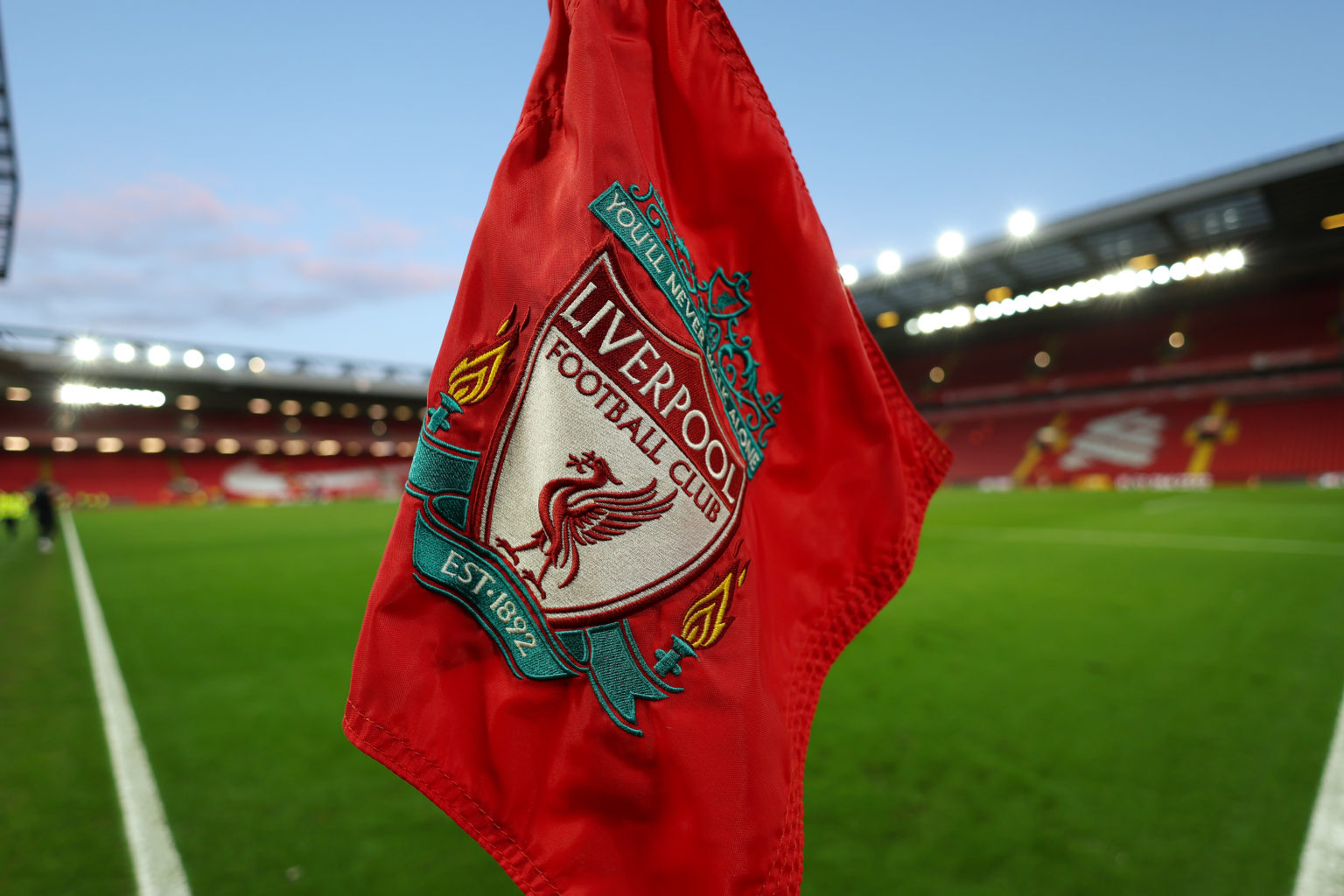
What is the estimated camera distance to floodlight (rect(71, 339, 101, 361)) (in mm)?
24297

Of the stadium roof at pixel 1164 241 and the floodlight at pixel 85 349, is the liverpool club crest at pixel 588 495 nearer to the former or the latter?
the stadium roof at pixel 1164 241

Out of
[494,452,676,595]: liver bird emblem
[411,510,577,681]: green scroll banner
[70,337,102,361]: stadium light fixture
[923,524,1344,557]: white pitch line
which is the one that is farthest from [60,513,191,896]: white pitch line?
[70,337,102,361]: stadium light fixture

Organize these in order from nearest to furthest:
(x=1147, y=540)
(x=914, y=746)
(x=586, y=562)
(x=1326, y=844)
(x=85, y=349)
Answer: (x=586, y=562) → (x=1326, y=844) → (x=914, y=746) → (x=1147, y=540) → (x=85, y=349)

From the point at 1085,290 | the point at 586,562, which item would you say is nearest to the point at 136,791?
the point at 586,562

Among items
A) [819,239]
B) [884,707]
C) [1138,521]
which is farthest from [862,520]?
[1138,521]

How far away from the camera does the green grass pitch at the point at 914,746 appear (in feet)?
6.05

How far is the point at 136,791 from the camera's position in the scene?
2.29 m

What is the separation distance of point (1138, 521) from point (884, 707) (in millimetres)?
10047

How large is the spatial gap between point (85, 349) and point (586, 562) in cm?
3245

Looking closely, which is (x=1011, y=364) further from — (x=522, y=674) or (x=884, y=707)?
(x=522, y=674)

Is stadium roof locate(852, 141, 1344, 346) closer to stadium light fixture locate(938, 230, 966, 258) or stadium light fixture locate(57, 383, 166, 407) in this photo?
stadium light fixture locate(938, 230, 966, 258)

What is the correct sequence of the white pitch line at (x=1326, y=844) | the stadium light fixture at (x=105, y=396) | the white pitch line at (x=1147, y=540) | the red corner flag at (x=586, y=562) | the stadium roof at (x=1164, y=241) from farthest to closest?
1. the stadium light fixture at (x=105, y=396)
2. the stadium roof at (x=1164, y=241)
3. the white pitch line at (x=1147, y=540)
4. the white pitch line at (x=1326, y=844)
5. the red corner flag at (x=586, y=562)

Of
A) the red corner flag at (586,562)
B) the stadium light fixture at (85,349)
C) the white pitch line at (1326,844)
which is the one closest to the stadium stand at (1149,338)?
the white pitch line at (1326,844)

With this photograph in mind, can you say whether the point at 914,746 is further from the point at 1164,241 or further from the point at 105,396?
the point at 105,396
